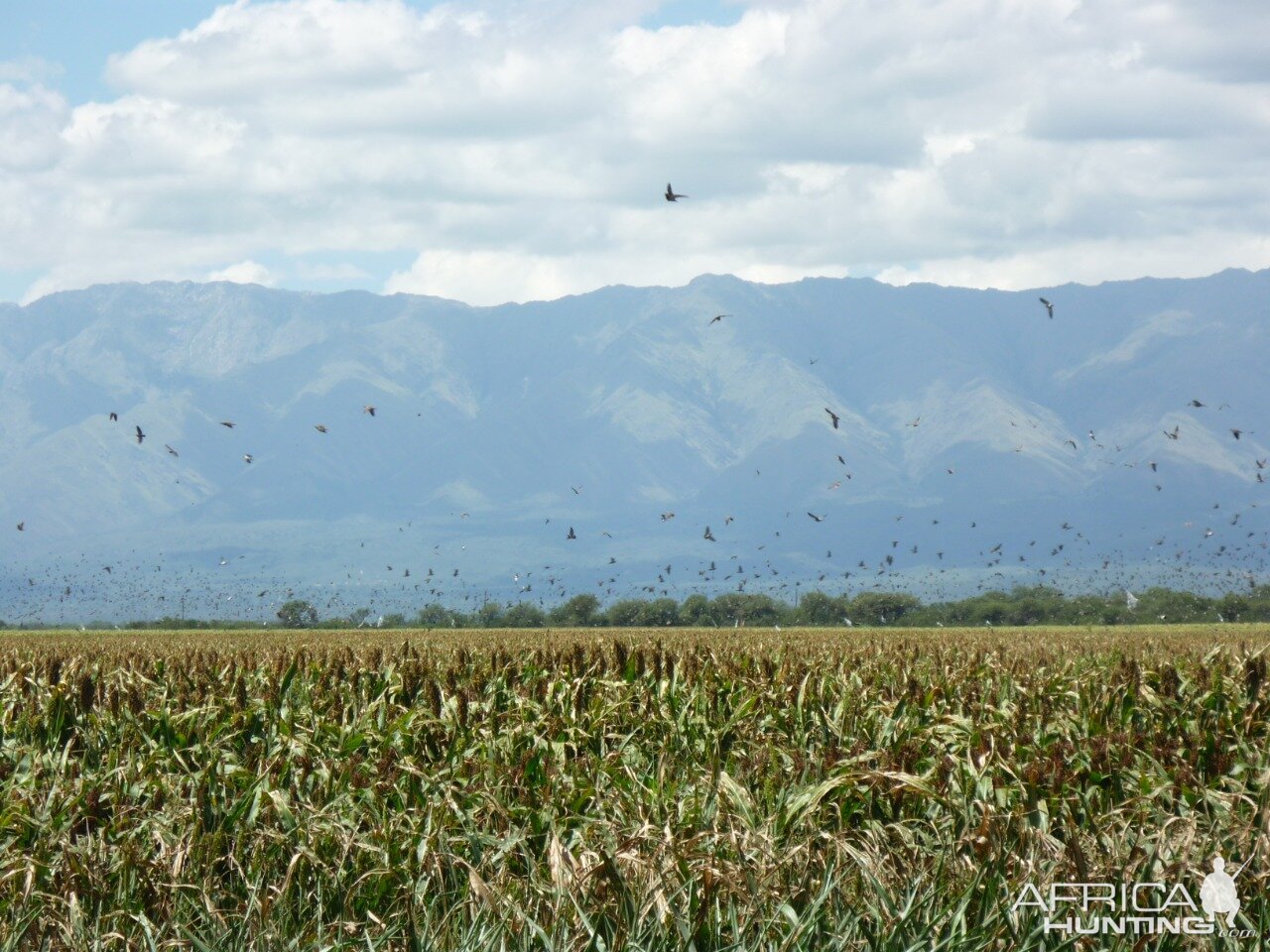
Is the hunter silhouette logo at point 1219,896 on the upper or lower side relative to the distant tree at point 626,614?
upper

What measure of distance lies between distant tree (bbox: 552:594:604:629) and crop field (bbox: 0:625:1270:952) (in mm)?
110172

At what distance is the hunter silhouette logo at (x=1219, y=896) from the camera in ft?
25.6

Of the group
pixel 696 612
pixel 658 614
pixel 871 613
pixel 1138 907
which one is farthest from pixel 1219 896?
Answer: pixel 871 613

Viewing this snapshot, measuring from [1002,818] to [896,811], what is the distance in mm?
1456

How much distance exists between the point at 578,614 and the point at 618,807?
121 meters

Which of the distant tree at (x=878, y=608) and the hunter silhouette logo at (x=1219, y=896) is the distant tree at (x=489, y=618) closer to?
the distant tree at (x=878, y=608)

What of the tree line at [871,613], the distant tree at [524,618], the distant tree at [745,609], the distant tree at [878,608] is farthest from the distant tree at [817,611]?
the distant tree at [524,618]

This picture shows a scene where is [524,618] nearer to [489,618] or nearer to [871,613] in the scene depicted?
[489,618]

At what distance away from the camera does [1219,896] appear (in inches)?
309

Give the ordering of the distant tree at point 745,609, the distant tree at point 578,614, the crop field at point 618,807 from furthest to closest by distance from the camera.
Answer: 1. the distant tree at point 745,609
2. the distant tree at point 578,614
3. the crop field at point 618,807

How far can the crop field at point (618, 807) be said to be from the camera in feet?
26.4

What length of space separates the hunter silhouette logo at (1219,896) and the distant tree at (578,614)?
117565 millimetres

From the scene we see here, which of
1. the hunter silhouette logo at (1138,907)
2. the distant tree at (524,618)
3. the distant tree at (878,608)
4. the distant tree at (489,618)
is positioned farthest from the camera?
the distant tree at (878,608)

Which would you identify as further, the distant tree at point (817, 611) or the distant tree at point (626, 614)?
the distant tree at point (626, 614)
